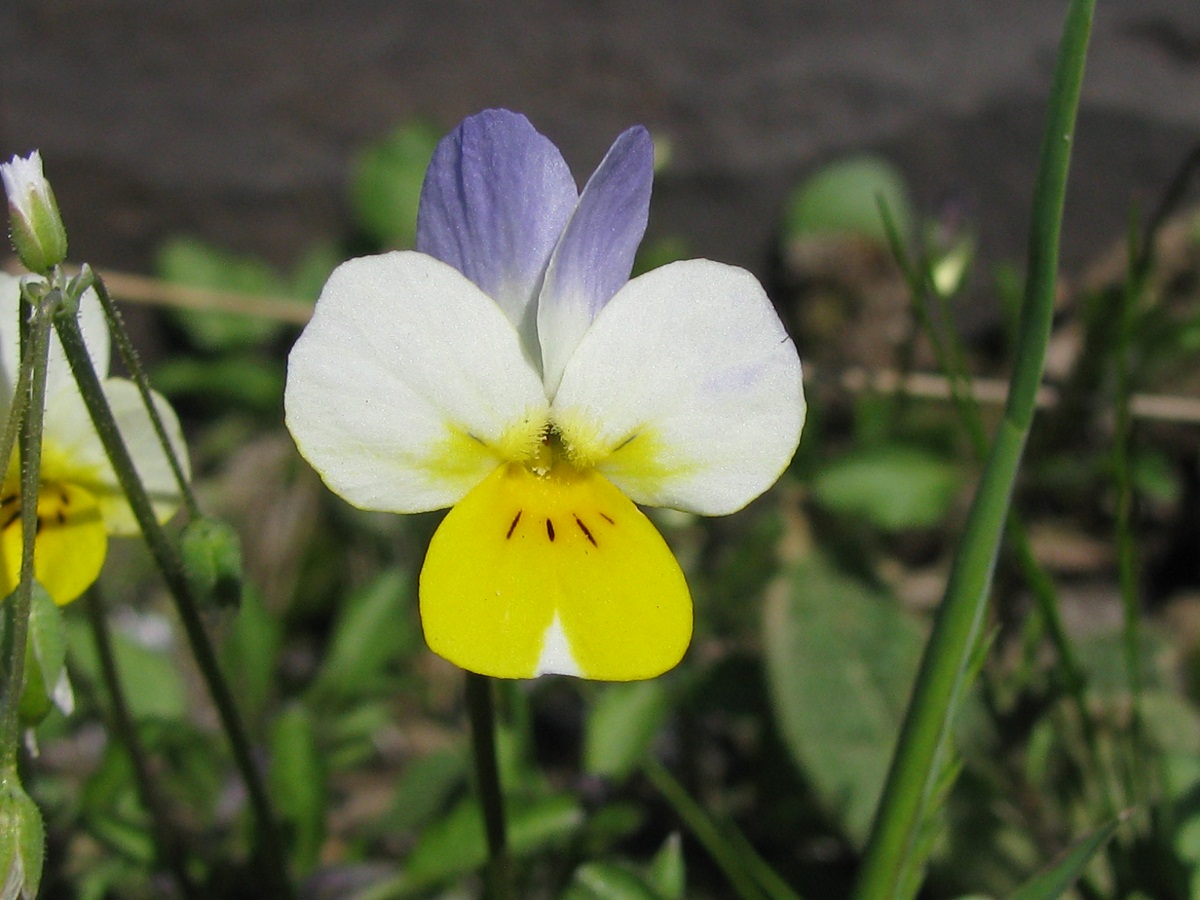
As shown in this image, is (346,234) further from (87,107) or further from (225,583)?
(225,583)

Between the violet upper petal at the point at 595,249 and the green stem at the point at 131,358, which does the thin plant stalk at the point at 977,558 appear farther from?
the green stem at the point at 131,358

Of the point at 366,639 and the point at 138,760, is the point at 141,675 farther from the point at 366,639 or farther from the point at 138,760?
the point at 138,760

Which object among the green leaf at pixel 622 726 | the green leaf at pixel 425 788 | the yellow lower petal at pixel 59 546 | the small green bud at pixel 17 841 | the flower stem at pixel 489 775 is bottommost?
the green leaf at pixel 425 788

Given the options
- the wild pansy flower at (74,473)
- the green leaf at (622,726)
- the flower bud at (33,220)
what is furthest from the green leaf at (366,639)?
the flower bud at (33,220)

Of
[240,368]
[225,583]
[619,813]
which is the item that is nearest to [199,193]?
[240,368]

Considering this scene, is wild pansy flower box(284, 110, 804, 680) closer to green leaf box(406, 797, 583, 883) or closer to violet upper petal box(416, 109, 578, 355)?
violet upper petal box(416, 109, 578, 355)

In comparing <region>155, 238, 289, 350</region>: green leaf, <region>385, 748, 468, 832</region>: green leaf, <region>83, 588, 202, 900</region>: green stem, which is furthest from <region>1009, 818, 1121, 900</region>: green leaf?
<region>155, 238, 289, 350</region>: green leaf

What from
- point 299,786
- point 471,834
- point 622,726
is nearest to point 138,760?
point 299,786
